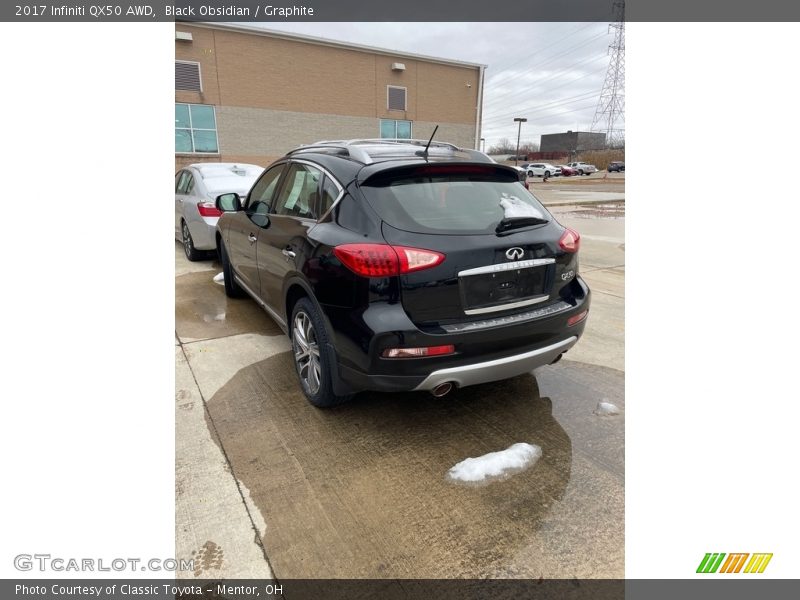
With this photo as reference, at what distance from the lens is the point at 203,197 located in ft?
22.7

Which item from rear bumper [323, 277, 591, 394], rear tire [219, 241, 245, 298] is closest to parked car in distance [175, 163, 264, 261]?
rear tire [219, 241, 245, 298]

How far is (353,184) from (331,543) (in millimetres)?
1873

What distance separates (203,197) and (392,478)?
5.74 meters

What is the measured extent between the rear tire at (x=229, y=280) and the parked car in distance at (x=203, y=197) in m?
1.46

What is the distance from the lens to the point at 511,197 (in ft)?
9.79

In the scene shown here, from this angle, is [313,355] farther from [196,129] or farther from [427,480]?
[196,129]

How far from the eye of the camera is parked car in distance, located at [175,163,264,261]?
22.6ft

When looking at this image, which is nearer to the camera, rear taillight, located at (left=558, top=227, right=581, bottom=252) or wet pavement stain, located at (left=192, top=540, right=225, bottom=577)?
wet pavement stain, located at (left=192, top=540, right=225, bottom=577)

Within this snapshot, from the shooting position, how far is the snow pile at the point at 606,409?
3.12 meters

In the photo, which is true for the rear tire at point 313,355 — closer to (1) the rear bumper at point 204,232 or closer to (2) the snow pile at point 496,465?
(2) the snow pile at point 496,465

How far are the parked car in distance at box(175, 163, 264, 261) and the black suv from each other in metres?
4.11

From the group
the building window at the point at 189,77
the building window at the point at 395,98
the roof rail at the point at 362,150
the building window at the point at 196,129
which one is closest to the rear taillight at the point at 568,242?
the roof rail at the point at 362,150

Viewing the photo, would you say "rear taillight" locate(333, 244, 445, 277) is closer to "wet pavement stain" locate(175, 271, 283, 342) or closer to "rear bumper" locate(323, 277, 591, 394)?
"rear bumper" locate(323, 277, 591, 394)

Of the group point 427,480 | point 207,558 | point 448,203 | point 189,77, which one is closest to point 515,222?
point 448,203
